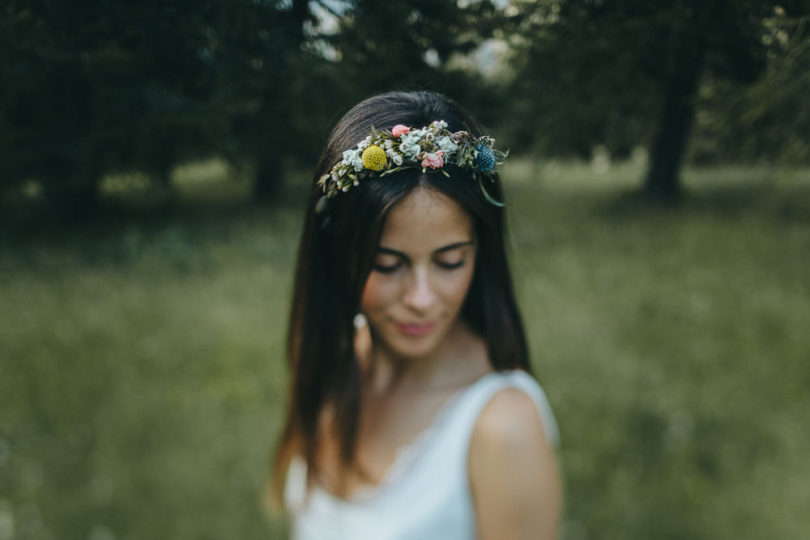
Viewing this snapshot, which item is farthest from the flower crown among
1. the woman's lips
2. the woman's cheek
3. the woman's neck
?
the woman's neck

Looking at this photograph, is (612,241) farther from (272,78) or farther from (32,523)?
(32,523)

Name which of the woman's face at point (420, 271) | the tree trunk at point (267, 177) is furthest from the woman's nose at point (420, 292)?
the tree trunk at point (267, 177)

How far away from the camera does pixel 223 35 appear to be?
2.91ft

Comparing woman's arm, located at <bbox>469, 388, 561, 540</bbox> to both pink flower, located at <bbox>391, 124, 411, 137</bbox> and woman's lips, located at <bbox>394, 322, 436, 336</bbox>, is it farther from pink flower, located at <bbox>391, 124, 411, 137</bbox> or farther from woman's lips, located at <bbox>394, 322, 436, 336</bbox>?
pink flower, located at <bbox>391, 124, 411, 137</bbox>

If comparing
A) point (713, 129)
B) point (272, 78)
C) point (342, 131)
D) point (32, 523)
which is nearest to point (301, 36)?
point (272, 78)

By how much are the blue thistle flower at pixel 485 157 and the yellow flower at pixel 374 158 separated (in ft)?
0.76

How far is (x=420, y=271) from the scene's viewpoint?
1349 mm

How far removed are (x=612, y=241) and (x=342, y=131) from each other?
1540mm

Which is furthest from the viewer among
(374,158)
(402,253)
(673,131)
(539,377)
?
(539,377)

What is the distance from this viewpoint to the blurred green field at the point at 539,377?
344cm

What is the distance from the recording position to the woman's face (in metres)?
1.29

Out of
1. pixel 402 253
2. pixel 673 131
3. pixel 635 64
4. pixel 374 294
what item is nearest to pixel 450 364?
pixel 374 294

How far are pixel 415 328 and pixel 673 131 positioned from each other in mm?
798

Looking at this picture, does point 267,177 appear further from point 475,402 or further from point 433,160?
point 475,402
